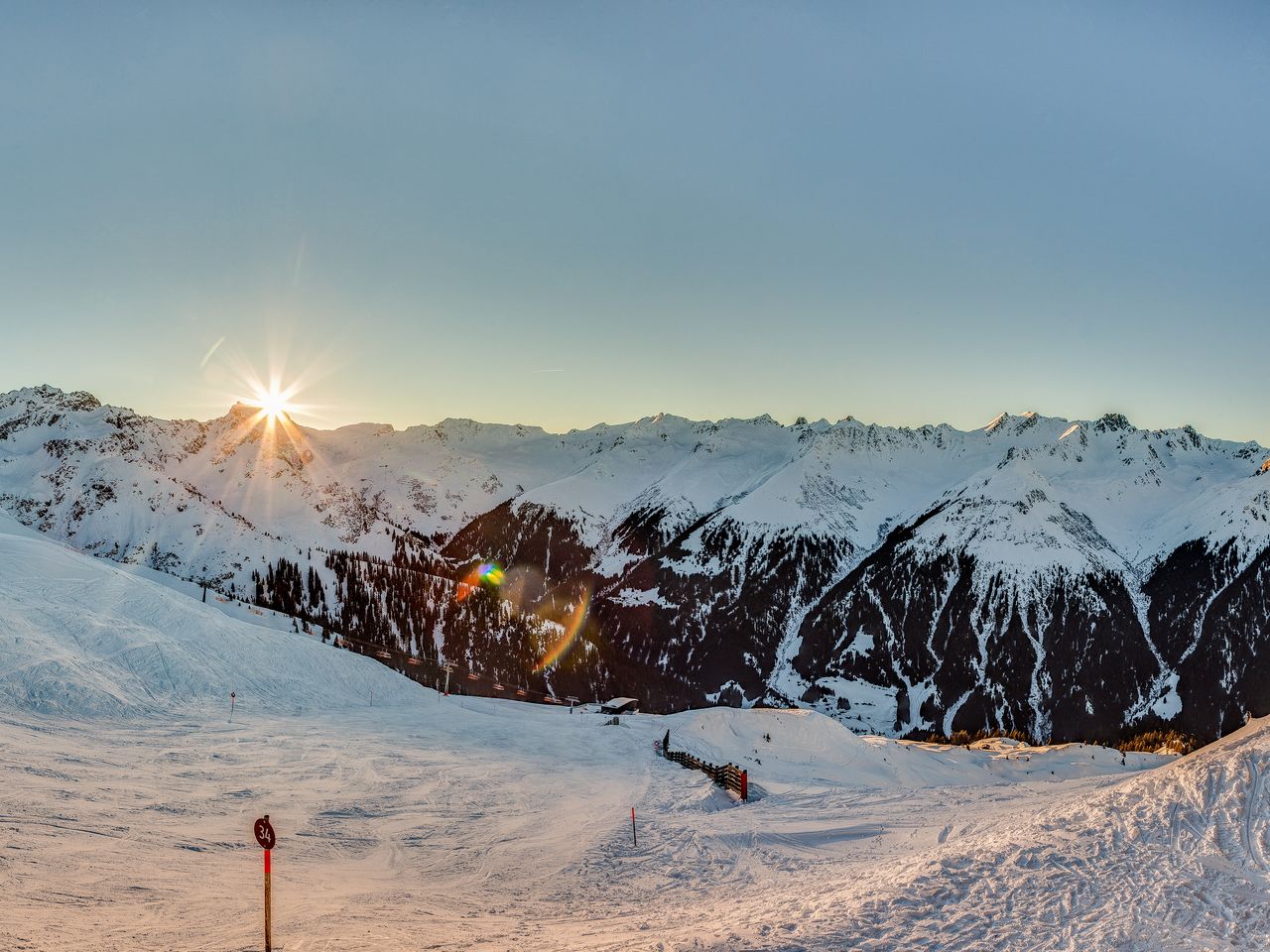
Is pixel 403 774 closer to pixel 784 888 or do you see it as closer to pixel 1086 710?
pixel 784 888

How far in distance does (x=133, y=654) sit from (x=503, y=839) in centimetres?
2941

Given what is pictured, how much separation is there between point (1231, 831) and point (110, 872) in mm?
23434

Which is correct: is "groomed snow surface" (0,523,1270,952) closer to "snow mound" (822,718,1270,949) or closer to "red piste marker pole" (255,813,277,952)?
"snow mound" (822,718,1270,949)

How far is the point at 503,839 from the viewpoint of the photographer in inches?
891

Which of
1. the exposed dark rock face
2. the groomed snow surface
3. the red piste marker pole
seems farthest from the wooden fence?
the exposed dark rock face

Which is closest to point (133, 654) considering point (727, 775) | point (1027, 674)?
point (727, 775)

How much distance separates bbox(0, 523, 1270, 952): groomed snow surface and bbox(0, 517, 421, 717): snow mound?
0.78 ft

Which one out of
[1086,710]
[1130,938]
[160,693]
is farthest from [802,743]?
[1086,710]

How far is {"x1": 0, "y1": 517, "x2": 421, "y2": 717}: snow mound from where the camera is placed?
3438 cm

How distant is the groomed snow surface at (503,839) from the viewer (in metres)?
12.8

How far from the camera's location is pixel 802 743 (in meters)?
55.7

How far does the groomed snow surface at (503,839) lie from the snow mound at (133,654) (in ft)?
0.78

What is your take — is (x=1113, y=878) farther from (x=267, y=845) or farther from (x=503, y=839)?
(x=503, y=839)

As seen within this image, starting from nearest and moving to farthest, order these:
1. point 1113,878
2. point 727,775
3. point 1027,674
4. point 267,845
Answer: point 267,845 → point 1113,878 → point 727,775 → point 1027,674
